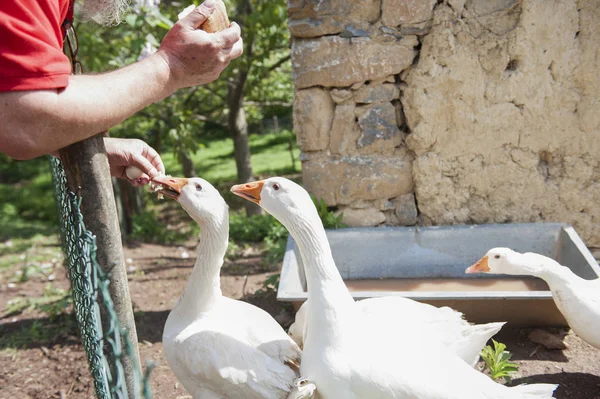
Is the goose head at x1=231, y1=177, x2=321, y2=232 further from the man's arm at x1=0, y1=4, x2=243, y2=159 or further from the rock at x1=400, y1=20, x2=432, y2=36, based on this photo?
the rock at x1=400, y1=20, x2=432, y2=36

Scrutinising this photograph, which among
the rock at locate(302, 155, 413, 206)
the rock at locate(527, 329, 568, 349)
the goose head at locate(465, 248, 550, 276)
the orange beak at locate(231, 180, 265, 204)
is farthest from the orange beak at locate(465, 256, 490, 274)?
the orange beak at locate(231, 180, 265, 204)

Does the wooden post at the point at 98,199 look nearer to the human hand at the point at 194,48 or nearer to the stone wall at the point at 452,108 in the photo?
the human hand at the point at 194,48

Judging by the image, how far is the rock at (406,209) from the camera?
158 inches

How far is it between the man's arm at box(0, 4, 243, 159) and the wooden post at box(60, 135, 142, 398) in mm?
111

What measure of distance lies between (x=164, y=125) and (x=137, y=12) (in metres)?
2.13

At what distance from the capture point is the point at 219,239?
238cm

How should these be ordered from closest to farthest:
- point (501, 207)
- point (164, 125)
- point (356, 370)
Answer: point (356, 370), point (501, 207), point (164, 125)

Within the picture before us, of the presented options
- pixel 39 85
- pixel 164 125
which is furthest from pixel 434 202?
pixel 164 125

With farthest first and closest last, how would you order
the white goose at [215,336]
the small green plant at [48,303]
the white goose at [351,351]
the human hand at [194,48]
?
the small green plant at [48,303] < the white goose at [215,336] < the white goose at [351,351] < the human hand at [194,48]

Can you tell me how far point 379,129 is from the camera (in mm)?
3889

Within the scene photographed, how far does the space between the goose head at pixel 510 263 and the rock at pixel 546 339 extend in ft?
1.48

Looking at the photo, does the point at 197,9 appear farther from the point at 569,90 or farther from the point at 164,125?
the point at 164,125

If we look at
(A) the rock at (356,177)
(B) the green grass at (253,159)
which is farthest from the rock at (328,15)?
(B) the green grass at (253,159)

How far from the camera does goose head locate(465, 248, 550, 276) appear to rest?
2.91 metres
